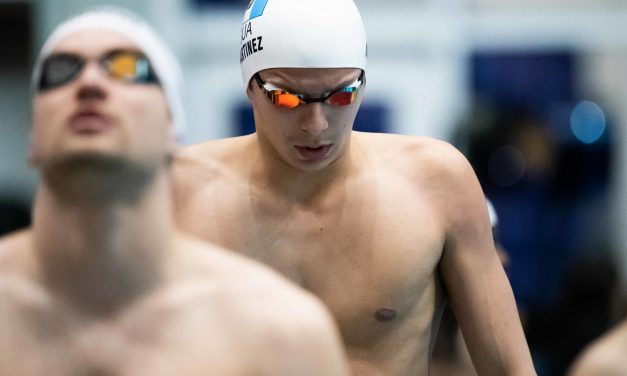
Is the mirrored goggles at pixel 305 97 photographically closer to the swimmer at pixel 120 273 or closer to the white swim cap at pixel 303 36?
the white swim cap at pixel 303 36

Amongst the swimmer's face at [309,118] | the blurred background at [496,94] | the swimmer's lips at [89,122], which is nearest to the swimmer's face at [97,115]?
the swimmer's lips at [89,122]

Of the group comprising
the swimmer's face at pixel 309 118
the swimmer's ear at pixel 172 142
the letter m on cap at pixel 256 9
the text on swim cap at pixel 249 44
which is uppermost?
the letter m on cap at pixel 256 9

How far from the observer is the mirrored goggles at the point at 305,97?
3.57 metres

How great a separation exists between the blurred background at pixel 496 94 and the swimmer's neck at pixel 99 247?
655 cm

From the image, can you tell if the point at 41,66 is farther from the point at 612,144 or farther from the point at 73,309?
the point at 612,144

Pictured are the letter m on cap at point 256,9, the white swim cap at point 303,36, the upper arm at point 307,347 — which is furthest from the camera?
the letter m on cap at point 256,9

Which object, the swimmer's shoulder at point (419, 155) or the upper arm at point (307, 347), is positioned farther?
the swimmer's shoulder at point (419, 155)

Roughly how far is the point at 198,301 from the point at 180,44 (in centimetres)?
770

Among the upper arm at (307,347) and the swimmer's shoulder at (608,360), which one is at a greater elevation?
the upper arm at (307,347)

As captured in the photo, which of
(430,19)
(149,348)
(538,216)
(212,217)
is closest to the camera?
(149,348)

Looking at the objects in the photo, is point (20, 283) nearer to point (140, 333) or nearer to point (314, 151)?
point (140, 333)

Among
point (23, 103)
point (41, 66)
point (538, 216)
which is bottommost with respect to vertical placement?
point (538, 216)

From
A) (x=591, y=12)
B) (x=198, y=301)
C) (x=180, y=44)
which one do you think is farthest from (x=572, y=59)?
(x=198, y=301)

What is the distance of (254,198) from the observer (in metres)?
3.88
